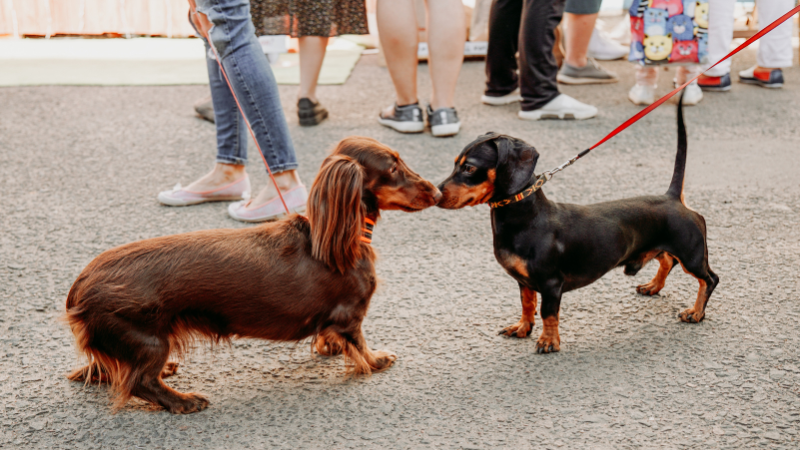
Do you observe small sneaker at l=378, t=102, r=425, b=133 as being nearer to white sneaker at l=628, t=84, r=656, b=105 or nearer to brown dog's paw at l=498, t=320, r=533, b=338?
white sneaker at l=628, t=84, r=656, b=105

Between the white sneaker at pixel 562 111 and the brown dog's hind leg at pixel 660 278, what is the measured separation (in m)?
2.33

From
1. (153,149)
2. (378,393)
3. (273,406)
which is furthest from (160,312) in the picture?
(153,149)

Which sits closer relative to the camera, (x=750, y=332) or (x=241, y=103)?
(x=750, y=332)

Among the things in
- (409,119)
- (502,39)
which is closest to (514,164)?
(409,119)

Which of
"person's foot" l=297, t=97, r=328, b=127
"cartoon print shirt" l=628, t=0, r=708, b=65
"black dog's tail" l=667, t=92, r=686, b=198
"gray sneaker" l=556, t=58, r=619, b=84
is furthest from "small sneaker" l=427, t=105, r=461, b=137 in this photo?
"black dog's tail" l=667, t=92, r=686, b=198

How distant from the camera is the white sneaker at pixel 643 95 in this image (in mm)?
5094

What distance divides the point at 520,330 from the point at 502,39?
3.15 meters

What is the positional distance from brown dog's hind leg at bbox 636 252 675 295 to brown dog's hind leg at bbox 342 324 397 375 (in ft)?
3.55

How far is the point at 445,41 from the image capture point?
4293mm

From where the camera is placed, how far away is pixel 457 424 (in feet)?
6.43

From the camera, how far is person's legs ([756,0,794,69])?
200 inches

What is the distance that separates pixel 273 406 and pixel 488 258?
4.21ft

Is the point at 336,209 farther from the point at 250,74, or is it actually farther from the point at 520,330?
the point at 250,74

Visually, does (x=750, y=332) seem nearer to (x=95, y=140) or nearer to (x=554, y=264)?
(x=554, y=264)
